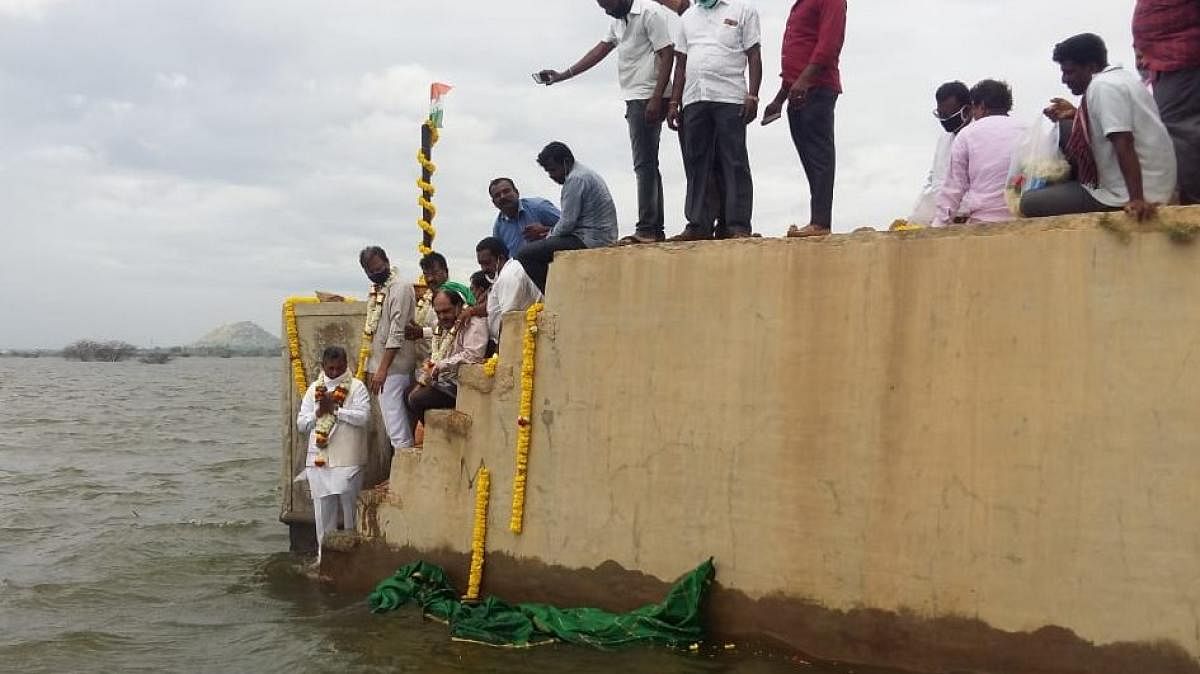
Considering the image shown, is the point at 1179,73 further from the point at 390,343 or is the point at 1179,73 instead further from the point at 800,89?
the point at 390,343

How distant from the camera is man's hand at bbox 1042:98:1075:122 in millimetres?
4445

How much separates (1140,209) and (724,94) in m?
2.51

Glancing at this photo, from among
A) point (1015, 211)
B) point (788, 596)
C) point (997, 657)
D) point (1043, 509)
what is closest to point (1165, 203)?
point (1015, 211)

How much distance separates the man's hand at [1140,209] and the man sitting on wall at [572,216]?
9.86ft

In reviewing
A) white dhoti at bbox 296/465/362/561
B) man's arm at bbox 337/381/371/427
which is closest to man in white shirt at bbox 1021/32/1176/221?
man's arm at bbox 337/381/371/427

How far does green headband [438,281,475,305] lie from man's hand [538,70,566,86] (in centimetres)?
156

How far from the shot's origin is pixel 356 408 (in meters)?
6.57

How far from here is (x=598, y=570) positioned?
206 inches

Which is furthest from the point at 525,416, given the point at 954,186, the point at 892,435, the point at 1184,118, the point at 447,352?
the point at 1184,118

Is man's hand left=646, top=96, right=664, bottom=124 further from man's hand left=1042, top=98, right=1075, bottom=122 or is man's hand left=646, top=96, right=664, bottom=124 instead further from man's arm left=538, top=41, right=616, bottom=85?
man's hand left=1042, top=98, right=1075, bottom=122

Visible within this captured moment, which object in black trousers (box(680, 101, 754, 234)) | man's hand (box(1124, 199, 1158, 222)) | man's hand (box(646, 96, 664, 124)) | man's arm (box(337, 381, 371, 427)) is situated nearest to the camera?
man's hand (box(1124, 199, 1158, 222))

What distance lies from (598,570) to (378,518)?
1652 millimetres

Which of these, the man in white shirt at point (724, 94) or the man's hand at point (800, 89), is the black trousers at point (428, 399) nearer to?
the man in white shirt at point (724, 94)

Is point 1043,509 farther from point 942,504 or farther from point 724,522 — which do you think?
point 724,522
